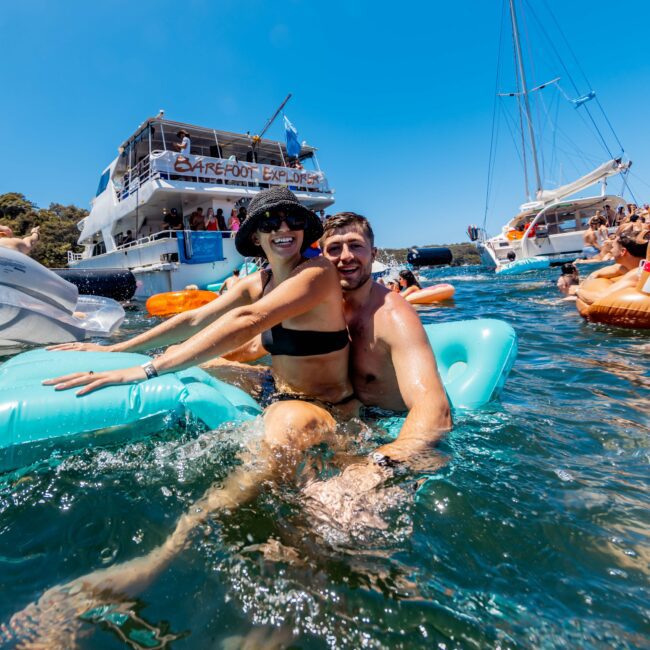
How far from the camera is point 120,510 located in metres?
1.71

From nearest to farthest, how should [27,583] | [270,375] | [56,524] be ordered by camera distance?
[27,583]
[56,524]
[270,375]

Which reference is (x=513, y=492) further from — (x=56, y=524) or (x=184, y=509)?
(x=56, y=524)

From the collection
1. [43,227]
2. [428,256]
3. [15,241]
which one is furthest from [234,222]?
[43,227]

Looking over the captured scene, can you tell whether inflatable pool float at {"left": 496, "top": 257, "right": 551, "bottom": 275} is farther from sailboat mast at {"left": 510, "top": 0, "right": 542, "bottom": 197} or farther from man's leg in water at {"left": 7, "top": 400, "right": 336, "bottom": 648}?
man's leg in water at {"left": 7, "top": 400, "right": 336, "bottom": 648}

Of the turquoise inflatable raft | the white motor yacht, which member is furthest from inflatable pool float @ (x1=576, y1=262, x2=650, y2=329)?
the white motor yacht

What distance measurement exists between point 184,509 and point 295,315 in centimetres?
98

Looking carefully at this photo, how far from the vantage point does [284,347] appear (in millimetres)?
2248

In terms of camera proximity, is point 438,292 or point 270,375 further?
point 438,292

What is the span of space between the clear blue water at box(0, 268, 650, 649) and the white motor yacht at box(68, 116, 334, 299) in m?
10.6

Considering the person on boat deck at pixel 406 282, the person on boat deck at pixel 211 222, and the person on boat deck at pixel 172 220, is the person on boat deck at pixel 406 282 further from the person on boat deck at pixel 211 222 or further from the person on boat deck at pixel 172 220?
the person on boat deck at pixel 172 220

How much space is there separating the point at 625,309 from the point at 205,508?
18.8 ft

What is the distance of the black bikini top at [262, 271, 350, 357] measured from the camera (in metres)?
2.16

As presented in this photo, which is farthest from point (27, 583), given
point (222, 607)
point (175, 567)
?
point (222, 607)

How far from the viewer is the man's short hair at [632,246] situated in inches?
239
